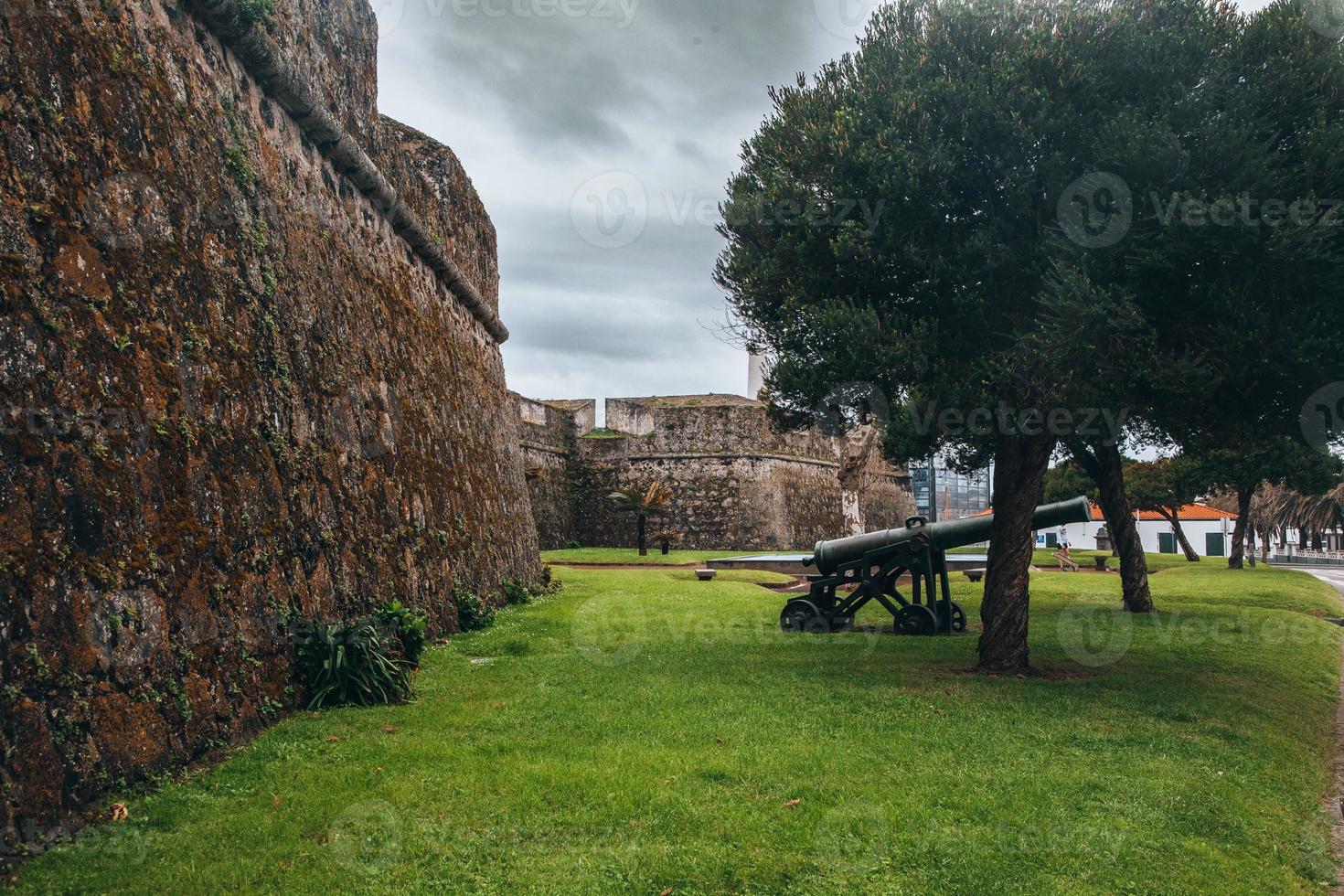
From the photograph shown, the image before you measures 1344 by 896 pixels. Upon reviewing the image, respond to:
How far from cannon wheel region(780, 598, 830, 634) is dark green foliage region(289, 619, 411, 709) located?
236 inches

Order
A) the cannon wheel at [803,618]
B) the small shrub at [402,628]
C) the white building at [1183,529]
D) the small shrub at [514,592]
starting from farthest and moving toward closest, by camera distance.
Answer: the white building at [1183,529] < the small shrub at [514,592] < the cannon wheel at [803,618] < the small shrub at [402,628]

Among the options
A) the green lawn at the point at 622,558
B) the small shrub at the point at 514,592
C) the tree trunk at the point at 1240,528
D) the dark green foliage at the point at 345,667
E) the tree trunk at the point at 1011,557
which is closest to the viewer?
the dark green foliage at the point at 345,667

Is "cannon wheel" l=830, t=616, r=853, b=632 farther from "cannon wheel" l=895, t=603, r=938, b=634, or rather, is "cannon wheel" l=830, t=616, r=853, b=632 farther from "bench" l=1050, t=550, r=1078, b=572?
"bench" l=1050, t=550, r=1078, b=572

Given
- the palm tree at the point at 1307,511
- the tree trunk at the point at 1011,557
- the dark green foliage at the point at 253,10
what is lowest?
the tree trunk at the point at 1011,557

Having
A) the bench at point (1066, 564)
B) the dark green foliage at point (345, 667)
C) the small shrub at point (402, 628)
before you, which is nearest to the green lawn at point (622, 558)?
the bench at point (1066, 564)

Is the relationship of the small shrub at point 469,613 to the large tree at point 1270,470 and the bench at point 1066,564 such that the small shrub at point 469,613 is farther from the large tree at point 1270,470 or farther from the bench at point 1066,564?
the bench at point 1066,564

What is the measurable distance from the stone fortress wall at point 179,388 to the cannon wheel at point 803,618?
4215mm

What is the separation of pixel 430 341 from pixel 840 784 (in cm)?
816

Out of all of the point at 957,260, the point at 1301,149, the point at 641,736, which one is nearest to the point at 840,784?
the point at 641,736

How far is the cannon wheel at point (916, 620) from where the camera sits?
1151 cm

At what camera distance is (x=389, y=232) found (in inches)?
406

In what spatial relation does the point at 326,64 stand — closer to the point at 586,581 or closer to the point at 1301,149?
the point at 1301,149

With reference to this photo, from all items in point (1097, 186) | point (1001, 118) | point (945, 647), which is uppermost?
point (1001, 118)

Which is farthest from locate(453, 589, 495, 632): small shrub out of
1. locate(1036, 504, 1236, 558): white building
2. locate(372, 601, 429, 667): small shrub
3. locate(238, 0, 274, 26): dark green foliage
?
locate(1036, 504, 1236, 558): white building
